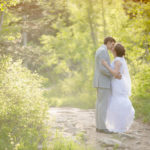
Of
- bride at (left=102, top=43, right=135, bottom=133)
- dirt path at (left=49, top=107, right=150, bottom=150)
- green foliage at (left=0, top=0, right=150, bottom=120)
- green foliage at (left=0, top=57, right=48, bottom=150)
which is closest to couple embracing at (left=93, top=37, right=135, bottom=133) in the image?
bride at (left=102, top=43, right=135, bottom=133)

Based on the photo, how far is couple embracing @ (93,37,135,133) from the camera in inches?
295

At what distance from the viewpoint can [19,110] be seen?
262 inches

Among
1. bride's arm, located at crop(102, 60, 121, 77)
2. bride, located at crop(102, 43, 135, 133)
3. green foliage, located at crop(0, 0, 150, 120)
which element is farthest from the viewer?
green foliage, located at crop(0, 0, 150, 120)

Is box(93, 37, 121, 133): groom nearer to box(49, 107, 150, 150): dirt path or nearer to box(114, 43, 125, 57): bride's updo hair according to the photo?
box(114, 43, 125, 57): bride's updo hair

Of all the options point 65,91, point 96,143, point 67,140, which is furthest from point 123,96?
point 65,91

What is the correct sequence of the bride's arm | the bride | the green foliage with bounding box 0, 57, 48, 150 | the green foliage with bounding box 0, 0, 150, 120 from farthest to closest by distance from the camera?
the green foliage with bounding box 0, 0, 150, 120
the bride
the bride's arm
the green foliage with bounding box 0, 57, 48, 150

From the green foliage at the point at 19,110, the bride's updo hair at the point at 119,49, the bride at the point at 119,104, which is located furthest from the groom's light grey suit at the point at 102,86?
the green foliage at the point at 19,110

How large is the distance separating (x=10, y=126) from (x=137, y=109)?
16.5 ft

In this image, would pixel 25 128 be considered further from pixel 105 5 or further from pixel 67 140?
pixel 105 5

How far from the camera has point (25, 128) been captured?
6695mm

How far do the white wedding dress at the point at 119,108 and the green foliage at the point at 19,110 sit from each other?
1.70 metres

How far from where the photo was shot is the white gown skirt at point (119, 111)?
296 inches

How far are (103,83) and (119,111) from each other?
82 cm

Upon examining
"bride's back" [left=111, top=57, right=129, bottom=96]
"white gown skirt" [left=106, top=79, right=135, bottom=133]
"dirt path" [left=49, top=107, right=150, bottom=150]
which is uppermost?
"bride's back" [left=111, top=57, right=129, bottom=96]
